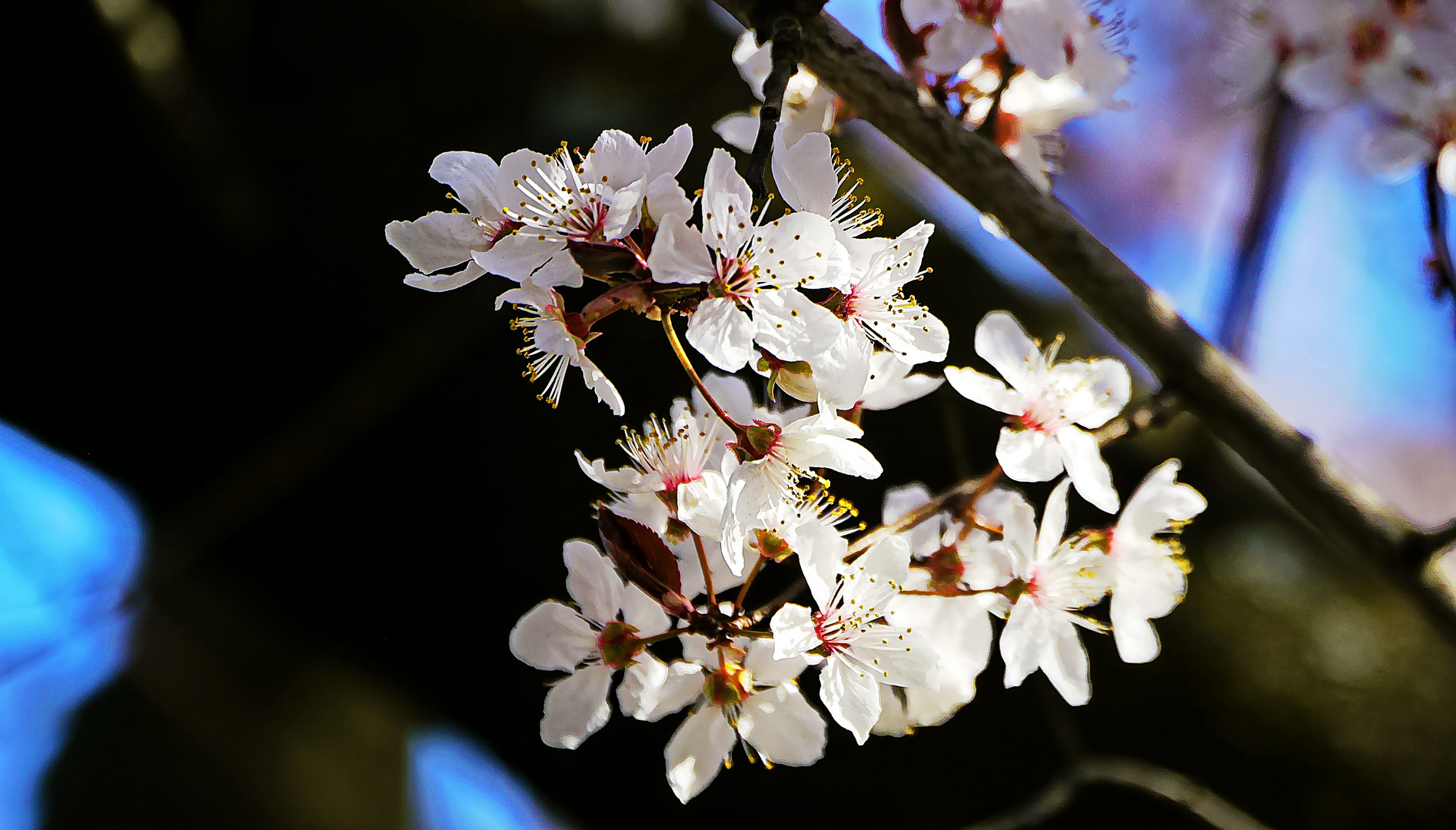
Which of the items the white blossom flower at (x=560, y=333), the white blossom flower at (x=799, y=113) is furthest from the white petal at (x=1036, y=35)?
A: the white blossom flower at (x=560, y=333)

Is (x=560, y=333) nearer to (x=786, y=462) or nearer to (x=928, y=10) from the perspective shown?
(x=786, y=462)

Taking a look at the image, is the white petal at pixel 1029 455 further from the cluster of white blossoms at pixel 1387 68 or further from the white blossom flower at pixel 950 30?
the cluster of white blossoms at pixel 1387 68

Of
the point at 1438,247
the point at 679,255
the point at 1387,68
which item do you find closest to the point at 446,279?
the point at 679,255

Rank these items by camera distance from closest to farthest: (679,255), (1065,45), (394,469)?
(679,255) → (1065,45) → (394,469)

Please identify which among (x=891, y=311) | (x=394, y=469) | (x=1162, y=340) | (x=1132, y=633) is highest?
(x=394, y=469)

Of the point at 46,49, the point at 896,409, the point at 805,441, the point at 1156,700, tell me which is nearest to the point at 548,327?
the point at 805,441

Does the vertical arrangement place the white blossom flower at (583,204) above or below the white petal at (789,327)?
above
